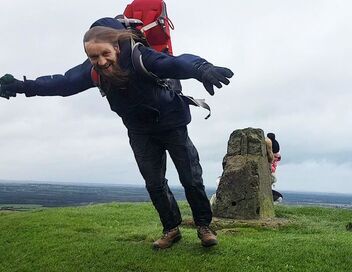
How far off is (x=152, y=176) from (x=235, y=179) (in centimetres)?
511

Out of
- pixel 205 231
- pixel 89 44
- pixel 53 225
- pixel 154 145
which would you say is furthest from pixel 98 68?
pixel 53 225

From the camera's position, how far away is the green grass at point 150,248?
25.7 feet

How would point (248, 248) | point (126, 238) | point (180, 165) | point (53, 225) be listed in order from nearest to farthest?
1. point (180, 165)
2. point (248, 248)
3. point (126, 238)
4. point (53, 225)

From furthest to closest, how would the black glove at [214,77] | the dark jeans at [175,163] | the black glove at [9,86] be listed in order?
1. the dark jeans at [175,163]
2. the black glove at [9,86]
3. the black glove at [214,77]

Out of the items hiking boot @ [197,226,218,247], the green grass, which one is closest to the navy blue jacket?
hiking boot @ [197,226,218,247]

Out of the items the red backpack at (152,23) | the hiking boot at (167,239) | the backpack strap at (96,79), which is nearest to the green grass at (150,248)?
the hiking boot at (167,239)

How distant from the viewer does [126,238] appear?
1002 centimetres

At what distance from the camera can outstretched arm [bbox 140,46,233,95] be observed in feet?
16.9

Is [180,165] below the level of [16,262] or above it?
above

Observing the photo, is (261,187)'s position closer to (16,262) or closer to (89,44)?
(16,262)

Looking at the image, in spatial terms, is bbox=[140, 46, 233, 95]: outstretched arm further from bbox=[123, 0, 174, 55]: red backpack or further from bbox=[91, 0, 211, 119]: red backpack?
bbox=[123, 0, 174, 55]: red backpack

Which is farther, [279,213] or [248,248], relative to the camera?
[279,213]

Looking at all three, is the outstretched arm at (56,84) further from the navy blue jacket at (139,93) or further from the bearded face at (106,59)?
the bearded face at (106,59)

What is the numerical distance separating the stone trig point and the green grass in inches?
31.1
